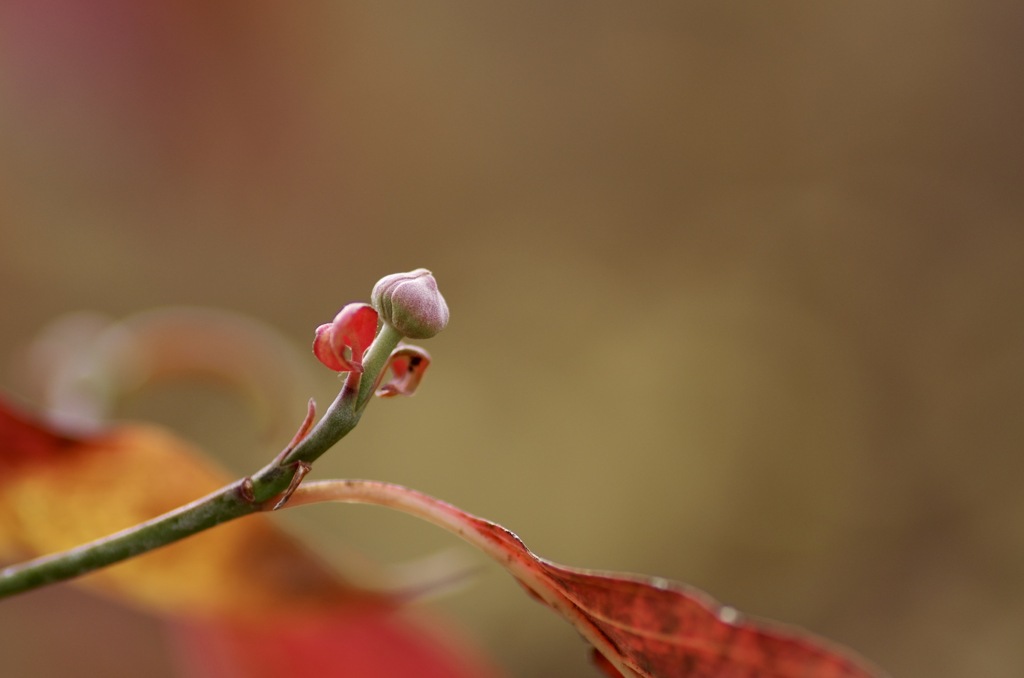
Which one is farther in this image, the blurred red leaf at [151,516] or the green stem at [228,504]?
the blurred red leaf at [151,516]

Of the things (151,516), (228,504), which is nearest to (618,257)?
(151,516)

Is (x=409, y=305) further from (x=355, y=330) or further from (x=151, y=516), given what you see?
(x=151, y=516)

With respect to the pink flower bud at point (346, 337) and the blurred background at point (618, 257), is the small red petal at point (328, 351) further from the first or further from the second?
the blurred background at point (618, 257)

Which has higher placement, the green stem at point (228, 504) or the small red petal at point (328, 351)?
the small red petal at point (328, 351)

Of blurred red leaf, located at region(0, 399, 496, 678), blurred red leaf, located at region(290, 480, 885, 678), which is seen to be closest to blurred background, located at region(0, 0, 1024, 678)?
blurred red leaf, located at region(0, 399, 496, 678)

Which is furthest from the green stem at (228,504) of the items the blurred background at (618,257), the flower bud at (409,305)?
the blurred background at (618,257)

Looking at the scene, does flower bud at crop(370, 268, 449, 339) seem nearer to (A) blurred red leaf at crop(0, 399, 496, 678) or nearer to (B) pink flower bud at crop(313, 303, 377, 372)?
(B) pink flower bud at crop(313, 303, 377, 372)

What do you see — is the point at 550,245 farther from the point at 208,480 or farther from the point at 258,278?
the point at 208,480
